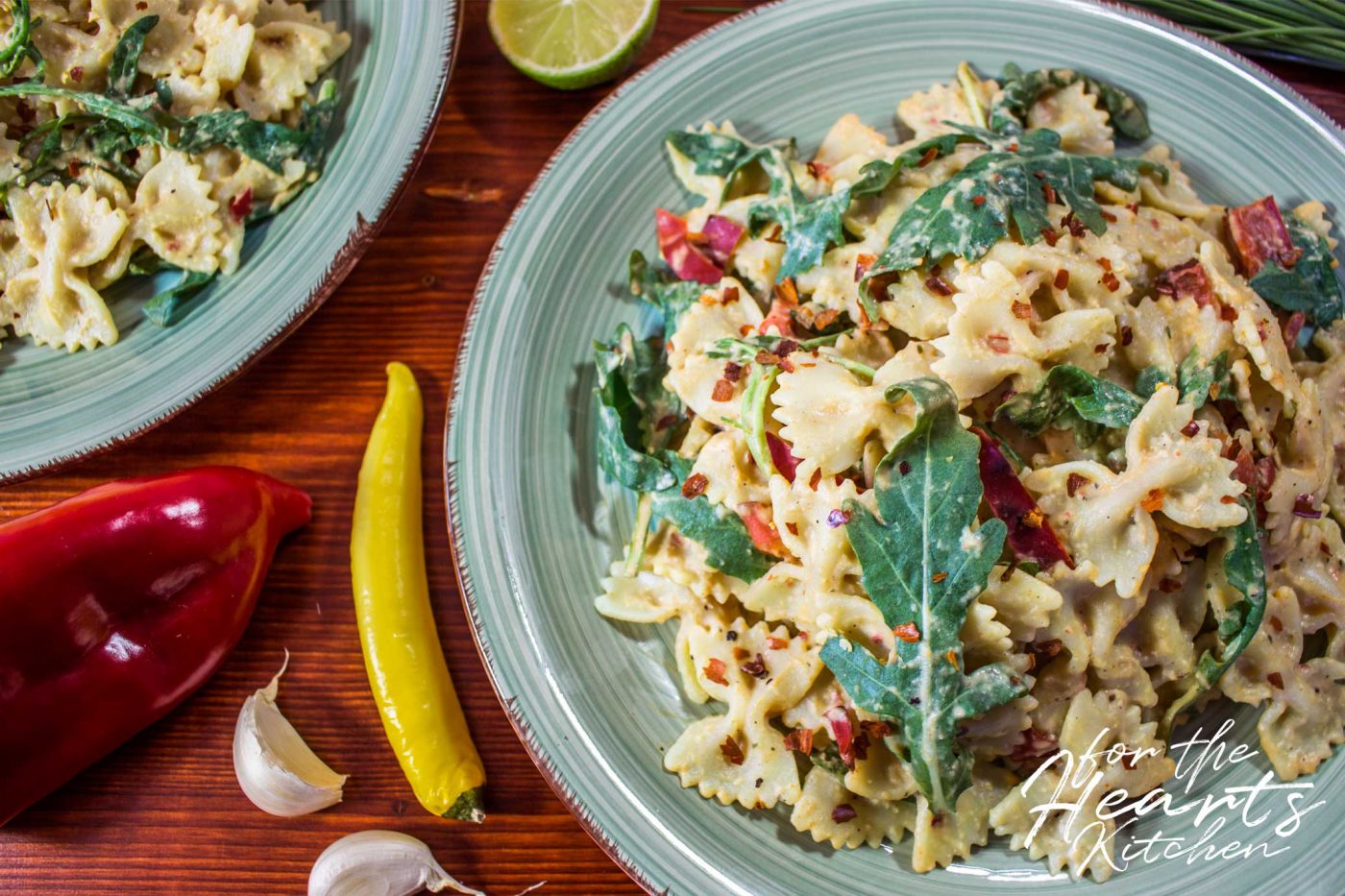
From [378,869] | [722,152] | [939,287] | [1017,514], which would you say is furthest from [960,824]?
[722,152]

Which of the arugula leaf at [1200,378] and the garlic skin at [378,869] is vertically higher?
the arugula leaf at [1200,378]

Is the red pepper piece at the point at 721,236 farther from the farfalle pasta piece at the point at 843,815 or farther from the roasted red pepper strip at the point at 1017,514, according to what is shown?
the farfalle pasta piece at the point at 843,815

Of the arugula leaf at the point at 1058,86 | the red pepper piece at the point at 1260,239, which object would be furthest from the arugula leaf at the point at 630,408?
the red pepper piece at the point at 1260,239

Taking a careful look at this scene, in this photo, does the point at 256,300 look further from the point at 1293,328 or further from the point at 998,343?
the point at 1293,328

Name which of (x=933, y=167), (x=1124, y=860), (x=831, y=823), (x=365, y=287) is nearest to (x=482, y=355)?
(x=365, y=287)

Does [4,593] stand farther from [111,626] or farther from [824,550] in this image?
[824,550]

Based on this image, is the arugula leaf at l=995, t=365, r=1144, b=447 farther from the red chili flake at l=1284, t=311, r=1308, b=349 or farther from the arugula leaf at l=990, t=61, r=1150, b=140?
the arugula leaf at l=990, t=61, r=1150, b=140
